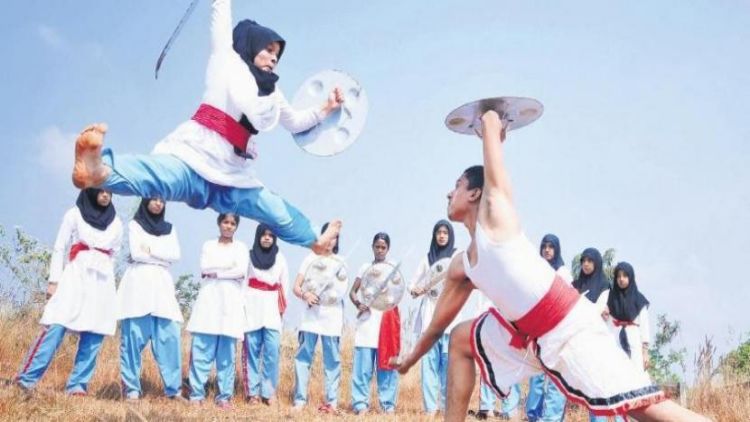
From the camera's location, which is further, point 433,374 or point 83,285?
point 433,374

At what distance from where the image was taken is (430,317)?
9719mm

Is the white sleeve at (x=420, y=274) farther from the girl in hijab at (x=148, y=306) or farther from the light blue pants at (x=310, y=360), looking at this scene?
the girl in hijab at (x=148, y=306)

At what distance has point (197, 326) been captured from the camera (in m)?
9.31

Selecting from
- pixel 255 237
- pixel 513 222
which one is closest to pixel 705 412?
pixel 255 237

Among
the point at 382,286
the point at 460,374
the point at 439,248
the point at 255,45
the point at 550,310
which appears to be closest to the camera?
the point at 550,310

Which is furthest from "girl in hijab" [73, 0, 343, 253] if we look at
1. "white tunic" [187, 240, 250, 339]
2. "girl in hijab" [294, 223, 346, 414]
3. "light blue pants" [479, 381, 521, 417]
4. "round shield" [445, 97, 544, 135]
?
"light blue pants" [479, 381, 521, 417]

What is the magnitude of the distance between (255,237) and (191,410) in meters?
2.85

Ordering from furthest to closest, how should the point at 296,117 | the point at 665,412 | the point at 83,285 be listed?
the point at 83,285, the point at 296,117, the point at 665,412

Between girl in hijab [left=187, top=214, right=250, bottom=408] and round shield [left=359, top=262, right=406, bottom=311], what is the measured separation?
1576 mm

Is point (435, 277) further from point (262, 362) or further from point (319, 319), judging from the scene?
→ point (262, 362)

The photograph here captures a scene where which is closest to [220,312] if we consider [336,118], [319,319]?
[319,319]

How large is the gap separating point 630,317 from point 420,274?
A: 2.68 metres

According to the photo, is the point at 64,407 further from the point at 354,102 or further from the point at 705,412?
the point at 705,412

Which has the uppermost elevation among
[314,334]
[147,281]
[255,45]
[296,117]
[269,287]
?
[255,45]
